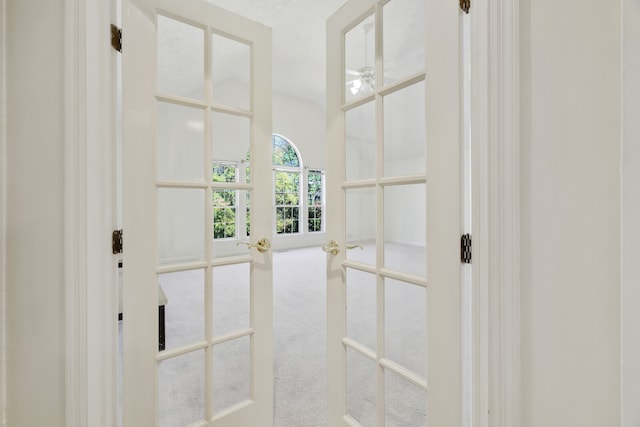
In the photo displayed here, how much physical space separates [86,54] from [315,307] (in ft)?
9.19

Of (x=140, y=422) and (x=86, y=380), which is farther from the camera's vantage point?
(x=140, y=422)

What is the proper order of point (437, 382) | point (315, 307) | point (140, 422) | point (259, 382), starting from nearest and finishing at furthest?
1. point (437, 382)
2. point (140, 422)
3. point (259, 382)
4. point (315, 307)

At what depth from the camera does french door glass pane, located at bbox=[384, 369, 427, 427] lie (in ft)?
3.73

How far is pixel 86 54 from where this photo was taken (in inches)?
37.1

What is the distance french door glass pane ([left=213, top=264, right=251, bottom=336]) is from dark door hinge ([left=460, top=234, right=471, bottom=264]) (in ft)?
3.19

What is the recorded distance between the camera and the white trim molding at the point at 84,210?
0.94 m

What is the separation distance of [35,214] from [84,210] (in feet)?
0.69

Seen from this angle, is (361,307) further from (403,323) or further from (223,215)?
(223,215)

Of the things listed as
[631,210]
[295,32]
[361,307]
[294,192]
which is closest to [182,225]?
[361,307]

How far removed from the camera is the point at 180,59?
1.30 meters

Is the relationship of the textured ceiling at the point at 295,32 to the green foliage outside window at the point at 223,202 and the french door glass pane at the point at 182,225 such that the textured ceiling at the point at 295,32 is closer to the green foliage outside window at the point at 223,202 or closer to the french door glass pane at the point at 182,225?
the green foliage outside window at the point at 223,202

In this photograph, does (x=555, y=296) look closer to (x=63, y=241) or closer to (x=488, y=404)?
(x=488, y=404)

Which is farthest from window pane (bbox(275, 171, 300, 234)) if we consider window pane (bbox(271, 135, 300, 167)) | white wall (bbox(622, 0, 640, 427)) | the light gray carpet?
white wall (bbox(622, 0, 640, 427))

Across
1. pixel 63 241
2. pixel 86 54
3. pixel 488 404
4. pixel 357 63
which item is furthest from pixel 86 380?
pixel 357 63
